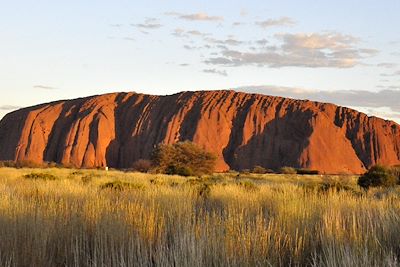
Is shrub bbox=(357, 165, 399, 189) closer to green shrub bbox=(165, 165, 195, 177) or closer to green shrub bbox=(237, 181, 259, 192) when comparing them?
green shrub bbox=(237, 181, 259, 192)

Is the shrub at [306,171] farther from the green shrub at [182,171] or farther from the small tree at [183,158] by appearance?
the green shrub at [182,171]

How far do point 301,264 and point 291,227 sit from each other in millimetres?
1330

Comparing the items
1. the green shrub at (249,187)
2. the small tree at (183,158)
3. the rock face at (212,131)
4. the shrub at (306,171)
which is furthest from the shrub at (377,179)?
the rock face at (212,131)

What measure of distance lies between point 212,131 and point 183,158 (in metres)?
25.5

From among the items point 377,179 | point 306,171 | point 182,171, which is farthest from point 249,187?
point 306,171

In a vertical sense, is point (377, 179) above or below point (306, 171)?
above

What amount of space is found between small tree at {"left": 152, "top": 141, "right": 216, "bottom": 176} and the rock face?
57.3ft

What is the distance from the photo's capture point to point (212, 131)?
281ft

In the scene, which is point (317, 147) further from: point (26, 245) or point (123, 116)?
point (26, 245)

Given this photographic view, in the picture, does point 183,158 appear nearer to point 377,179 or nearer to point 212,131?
point 212,131

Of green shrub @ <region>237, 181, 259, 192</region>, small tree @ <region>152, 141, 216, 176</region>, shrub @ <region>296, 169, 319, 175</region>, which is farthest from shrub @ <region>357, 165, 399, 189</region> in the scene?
shrub @ <region>296, 169, 319, 175</region>

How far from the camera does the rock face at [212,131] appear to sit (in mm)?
83062

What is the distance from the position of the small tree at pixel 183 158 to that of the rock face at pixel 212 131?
57.3 feet

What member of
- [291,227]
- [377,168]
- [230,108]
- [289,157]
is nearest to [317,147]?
[289,157]
